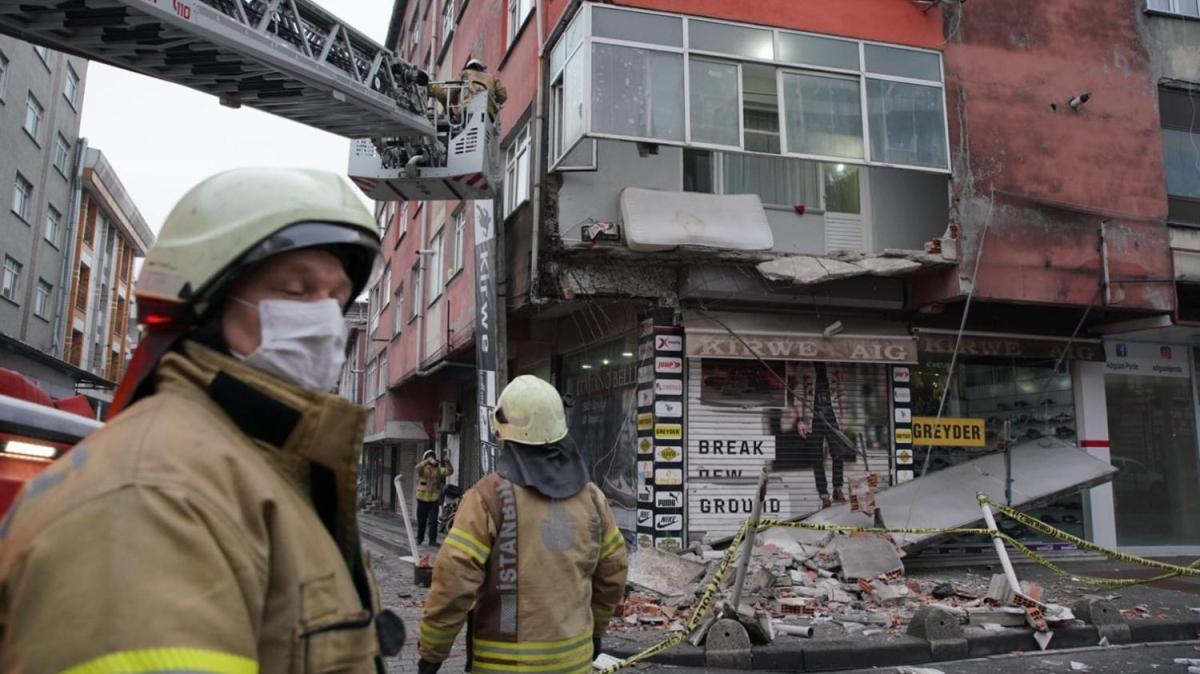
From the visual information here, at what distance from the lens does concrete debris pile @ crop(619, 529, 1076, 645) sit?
7.49 metres

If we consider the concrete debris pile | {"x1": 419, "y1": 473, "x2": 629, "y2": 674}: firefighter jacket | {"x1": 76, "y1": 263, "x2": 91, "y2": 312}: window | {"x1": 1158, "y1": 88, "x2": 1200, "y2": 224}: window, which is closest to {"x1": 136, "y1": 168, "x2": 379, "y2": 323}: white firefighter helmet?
{"x1": 419, "y1": 473, "x2": 629, "y2": 674}: firefighter jacket

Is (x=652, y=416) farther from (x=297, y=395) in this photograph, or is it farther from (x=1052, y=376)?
(x=297, y=395)

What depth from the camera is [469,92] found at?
34.4 feet

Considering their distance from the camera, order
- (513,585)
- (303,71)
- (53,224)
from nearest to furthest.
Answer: (513,585) < (303,71) < (53,224)

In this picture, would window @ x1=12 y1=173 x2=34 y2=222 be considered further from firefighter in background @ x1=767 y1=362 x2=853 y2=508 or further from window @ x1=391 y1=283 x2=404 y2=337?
firefighter in background @ x1=767 y1=362 x2=853 y2=508

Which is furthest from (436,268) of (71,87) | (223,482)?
(71,87)

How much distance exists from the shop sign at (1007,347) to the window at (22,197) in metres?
27.3

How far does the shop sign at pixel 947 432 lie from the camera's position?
41.2 feet

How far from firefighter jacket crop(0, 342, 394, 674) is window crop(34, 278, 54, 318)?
32030mm

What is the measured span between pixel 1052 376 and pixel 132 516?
14.3m

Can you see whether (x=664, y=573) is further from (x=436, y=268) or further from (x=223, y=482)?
(x=436, y=268)

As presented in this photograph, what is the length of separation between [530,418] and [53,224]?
33.2m

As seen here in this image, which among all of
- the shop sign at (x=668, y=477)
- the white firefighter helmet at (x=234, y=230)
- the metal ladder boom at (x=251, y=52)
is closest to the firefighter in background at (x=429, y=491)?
the shop sign at (x=668, y=477)

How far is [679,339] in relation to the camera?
11.4 m
